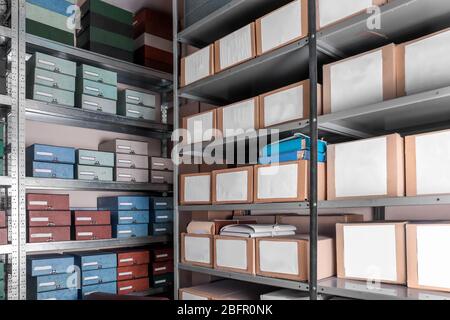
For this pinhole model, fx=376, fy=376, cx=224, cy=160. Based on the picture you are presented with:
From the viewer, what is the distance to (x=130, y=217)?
92.4 inches

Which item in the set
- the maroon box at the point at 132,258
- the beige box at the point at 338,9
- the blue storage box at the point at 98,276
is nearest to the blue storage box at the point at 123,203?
the maroon box at the point at 132,258

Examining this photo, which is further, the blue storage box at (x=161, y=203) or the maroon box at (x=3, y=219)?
the blue storage box at (x=161, y=203)

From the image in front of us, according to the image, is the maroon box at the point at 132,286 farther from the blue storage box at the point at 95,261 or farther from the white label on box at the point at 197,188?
the white label on box at the point at 197,188

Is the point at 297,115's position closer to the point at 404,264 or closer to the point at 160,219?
the point at 404,264

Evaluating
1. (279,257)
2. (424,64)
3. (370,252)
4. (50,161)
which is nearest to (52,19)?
(50,161)

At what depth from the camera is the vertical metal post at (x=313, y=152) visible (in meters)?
1.44

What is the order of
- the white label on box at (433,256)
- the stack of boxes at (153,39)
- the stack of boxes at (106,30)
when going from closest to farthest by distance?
the white label on box at (433,256) < the stack of boxes at (106,30) < the stack of boxes at (153,39)

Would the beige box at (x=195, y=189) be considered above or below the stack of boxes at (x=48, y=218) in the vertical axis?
above

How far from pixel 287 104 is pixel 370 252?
27.2 inches

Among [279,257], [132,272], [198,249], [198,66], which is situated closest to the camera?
[279,257]

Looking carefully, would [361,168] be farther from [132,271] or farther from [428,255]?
[132,271]

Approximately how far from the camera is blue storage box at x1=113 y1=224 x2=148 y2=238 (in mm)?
2281

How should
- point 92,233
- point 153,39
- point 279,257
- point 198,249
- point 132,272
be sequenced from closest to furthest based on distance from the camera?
point 279,257, point 198,249, point 92,233, point 132,272, point 153,39

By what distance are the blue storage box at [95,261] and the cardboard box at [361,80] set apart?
1.48 metres
